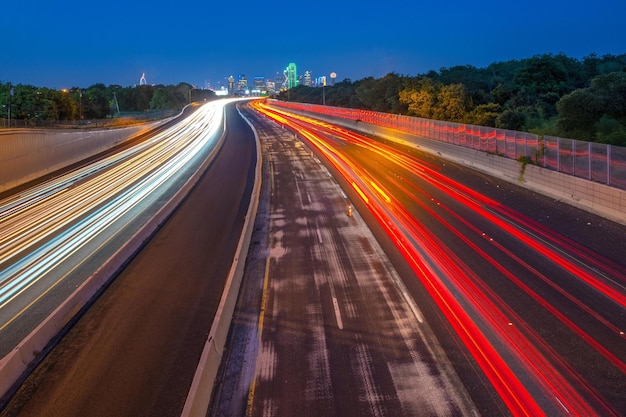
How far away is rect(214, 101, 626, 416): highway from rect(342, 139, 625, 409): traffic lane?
0.09 ft

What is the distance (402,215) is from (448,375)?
13.2 meters

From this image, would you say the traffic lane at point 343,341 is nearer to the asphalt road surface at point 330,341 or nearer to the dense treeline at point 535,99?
the asphalt road surface at point 330,341

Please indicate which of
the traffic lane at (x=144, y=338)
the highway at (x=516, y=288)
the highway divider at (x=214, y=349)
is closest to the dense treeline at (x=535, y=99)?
the highway at (x=516, y=288)

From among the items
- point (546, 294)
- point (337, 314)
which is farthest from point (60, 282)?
point (546, 294)

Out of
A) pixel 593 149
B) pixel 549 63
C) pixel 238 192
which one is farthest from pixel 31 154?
pixel 549 63

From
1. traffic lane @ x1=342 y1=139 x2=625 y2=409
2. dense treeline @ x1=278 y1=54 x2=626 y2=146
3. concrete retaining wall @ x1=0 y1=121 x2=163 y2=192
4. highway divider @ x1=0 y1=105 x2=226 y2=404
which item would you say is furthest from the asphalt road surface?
concrete retaining wall @ x1=0 y1=121 x2=163 y2=192

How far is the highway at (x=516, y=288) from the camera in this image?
919cm

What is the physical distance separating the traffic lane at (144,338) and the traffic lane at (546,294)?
7.15 metres

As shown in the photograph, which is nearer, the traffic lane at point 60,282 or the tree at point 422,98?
the traffic lane at point 60,282

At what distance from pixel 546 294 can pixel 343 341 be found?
5599mm

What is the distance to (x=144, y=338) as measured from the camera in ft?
37.8

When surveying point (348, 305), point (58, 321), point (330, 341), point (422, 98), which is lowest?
point (330, 341)

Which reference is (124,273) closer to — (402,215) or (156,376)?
(156,376)

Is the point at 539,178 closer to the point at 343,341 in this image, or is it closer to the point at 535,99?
the point at 343,341
